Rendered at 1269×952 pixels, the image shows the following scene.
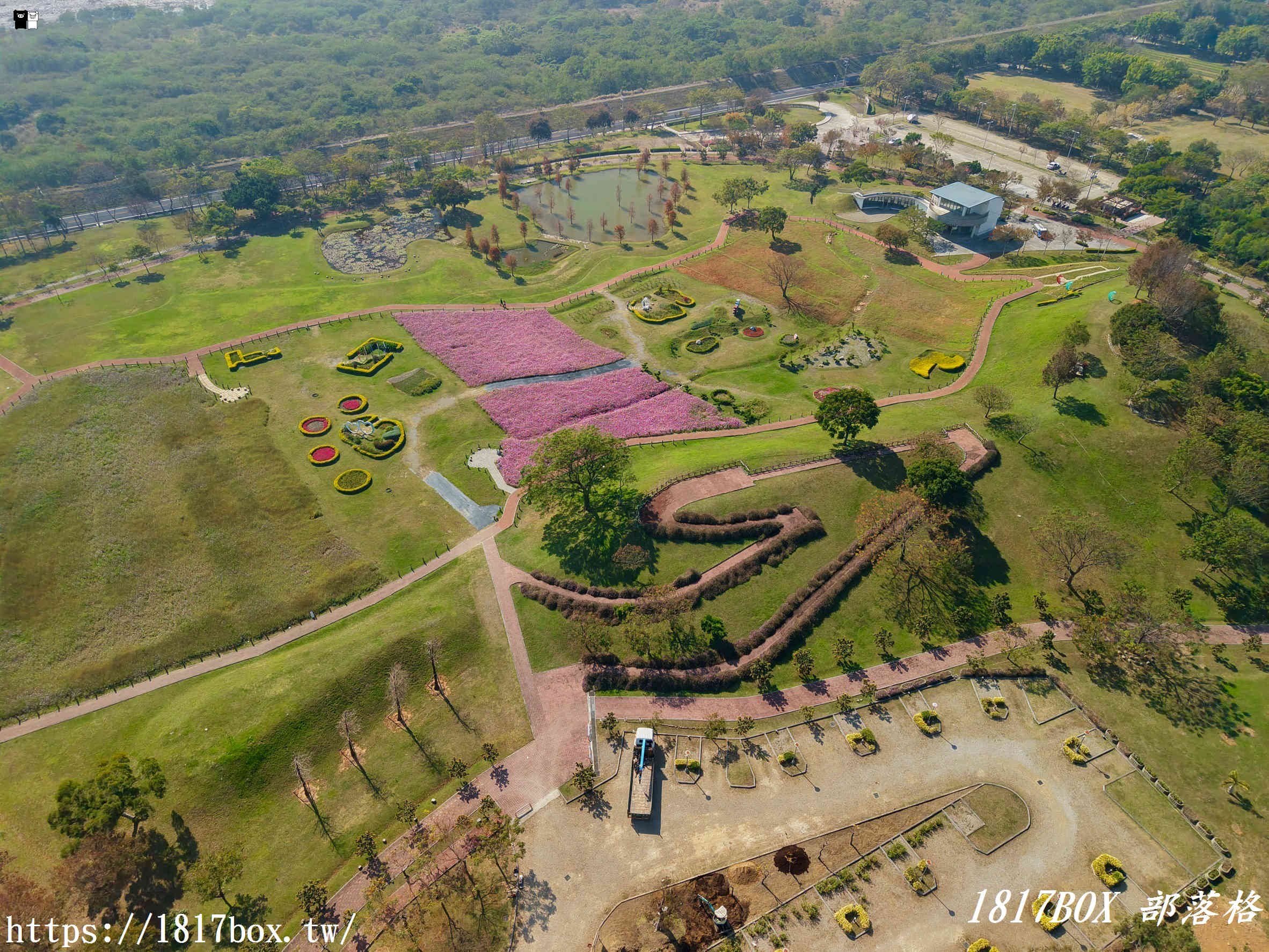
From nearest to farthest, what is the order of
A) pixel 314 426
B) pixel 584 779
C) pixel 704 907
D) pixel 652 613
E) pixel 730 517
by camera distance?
pixel 704 907 < pixel 584 779 < pixel 652 613 < pixel 730 517 < pixel 314 426

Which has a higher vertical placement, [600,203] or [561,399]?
[600,203]

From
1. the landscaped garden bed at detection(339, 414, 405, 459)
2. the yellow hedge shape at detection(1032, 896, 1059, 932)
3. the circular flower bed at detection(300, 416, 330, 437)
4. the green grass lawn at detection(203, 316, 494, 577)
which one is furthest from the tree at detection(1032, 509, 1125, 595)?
the circular flower bed at detection(300, 416, 330, 437)

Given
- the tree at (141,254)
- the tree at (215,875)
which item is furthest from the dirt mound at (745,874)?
the tree at (141,254)

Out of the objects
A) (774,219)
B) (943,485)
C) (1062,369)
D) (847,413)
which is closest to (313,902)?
(943,485)

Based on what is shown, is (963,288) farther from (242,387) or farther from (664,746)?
(242,387)

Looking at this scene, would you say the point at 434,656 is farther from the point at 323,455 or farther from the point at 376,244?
the point at 376,244

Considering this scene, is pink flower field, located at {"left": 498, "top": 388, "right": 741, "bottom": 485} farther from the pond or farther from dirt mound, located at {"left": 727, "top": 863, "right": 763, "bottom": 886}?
the pond
